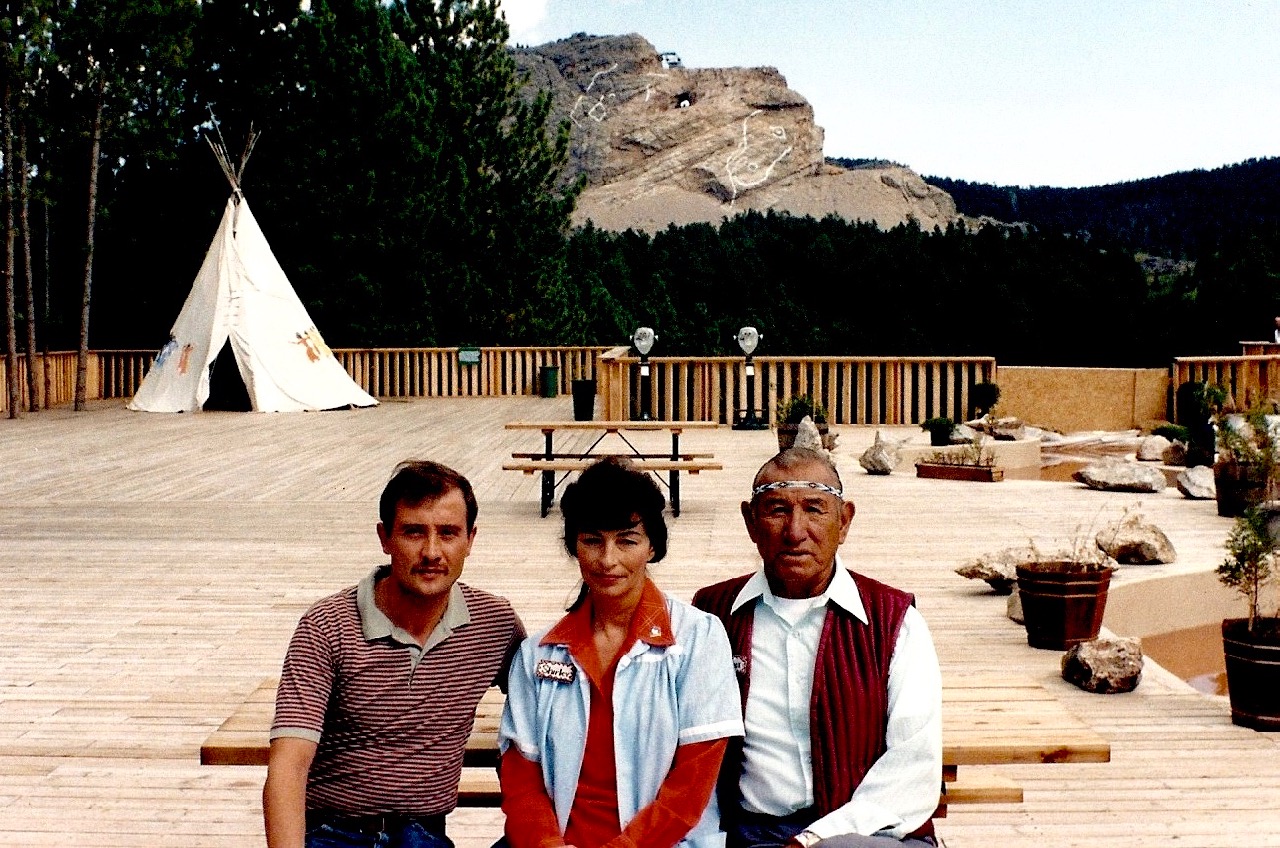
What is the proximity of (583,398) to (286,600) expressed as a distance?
30.9 feet

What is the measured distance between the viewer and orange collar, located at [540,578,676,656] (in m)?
2.70

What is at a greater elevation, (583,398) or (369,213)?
(369,213)

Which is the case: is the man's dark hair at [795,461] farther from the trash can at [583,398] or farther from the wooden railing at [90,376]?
the wooden railing at [90,376]

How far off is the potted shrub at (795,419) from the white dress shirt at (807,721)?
37.7 feet

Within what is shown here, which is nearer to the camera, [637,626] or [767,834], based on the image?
[637,626]

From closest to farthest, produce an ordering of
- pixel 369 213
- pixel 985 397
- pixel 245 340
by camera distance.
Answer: pixel 985 397, pixel 245 340, pixel 369 213

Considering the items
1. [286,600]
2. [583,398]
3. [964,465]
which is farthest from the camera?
[583,398]

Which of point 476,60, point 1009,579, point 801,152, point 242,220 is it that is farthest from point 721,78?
point 1009,579

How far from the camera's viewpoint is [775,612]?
2.87 meters

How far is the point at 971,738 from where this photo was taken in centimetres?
318

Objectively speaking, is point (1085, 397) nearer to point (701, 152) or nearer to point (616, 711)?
point (616, 711)

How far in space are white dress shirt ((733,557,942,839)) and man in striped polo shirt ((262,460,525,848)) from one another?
1.80 feet

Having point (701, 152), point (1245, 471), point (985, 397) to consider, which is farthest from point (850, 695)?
point (701, 152)

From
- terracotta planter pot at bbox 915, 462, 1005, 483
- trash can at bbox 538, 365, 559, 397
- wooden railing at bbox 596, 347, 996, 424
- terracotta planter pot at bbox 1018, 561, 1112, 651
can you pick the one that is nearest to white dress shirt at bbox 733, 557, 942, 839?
terracotta planter pot at bbox 1018, 561, 1112, 651
